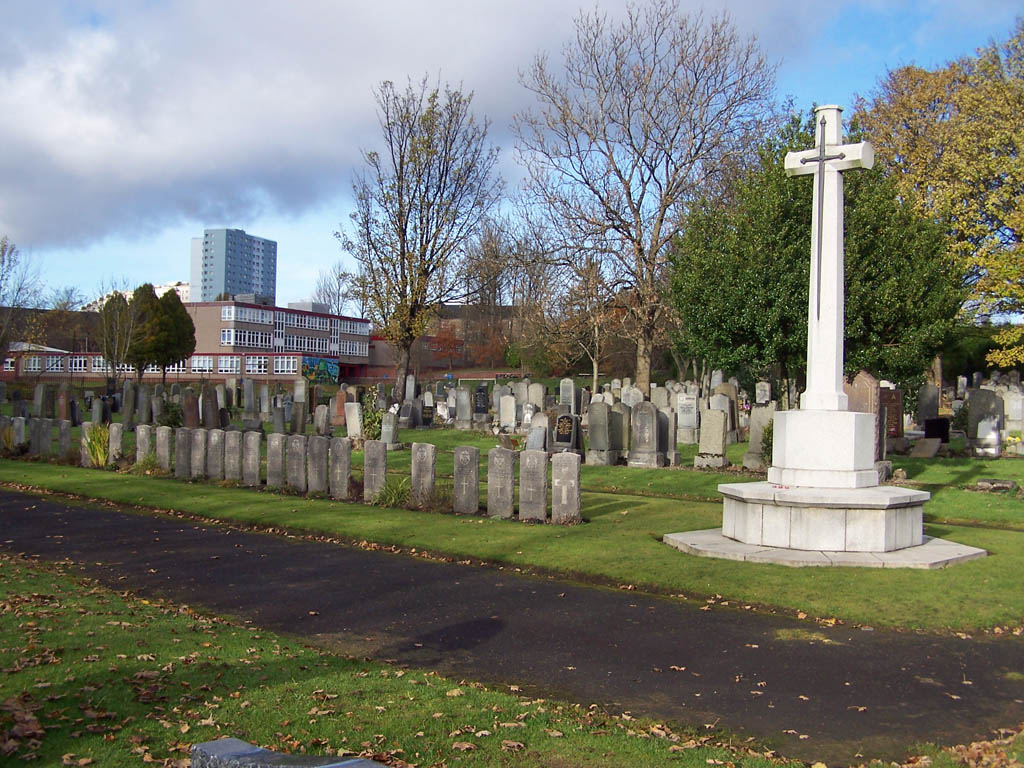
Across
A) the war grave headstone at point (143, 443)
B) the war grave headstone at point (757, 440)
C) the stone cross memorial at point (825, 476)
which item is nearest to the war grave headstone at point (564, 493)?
the stone cross memorial at point (825, 476)

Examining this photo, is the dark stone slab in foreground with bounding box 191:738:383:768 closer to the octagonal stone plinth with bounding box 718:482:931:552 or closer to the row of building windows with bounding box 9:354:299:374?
the octagonal stone plinth with bounding box 718:482:931:552

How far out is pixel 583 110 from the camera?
33688 millimetres

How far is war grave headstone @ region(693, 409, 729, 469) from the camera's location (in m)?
20.4

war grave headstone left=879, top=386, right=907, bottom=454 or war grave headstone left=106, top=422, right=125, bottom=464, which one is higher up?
war grave headstone left=879, top=386, right=907, bottom=454

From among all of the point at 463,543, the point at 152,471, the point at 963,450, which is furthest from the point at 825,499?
the point at 963,450

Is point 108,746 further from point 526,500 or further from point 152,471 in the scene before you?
point 152,471

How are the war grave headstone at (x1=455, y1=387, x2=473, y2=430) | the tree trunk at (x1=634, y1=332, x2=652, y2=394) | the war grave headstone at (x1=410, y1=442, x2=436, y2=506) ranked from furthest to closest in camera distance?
the tree trunk at (x1=634, y1=332, x2=652, y2=394)
the war grave headstone at (x1=455, y1=387, x2=473, y2=430)
the war grave headstone at (x1=410, y1=442, x2=436, y2=506)

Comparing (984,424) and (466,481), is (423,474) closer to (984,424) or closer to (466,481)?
(466,481)

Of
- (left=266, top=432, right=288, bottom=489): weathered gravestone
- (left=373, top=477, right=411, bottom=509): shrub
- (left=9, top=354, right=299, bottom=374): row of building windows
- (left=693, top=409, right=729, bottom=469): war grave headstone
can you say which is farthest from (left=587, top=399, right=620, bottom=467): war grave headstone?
(left=9, top=354, right=299, bottom=374): row of building windows

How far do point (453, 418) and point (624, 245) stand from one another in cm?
912

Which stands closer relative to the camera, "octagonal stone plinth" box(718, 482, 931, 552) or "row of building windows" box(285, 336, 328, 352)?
"octagonal stone plinth" box(718, 482, 931, 552)

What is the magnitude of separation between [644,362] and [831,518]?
970 inches

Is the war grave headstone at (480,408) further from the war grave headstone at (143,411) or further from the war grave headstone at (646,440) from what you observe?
the war grave headstone at (143,411)

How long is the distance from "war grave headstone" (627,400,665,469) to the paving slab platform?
9549 mm
